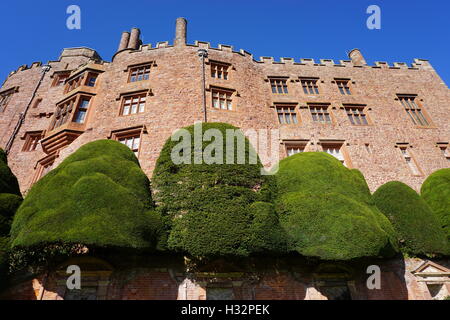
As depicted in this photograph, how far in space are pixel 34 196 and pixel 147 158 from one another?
5384 mm

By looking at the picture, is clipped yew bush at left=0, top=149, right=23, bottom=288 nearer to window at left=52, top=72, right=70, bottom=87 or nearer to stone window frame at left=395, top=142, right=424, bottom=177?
window at left=52, top=72, right=70, bottom=87

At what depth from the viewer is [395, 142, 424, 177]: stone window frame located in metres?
15.6

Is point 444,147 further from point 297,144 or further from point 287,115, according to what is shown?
point 287,115

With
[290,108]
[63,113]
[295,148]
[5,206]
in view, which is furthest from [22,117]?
[295,148]

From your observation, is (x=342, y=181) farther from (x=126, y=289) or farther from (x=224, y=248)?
(x=126, y=289)

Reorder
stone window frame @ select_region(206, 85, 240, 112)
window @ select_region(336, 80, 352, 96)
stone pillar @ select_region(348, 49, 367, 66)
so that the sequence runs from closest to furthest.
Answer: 1. stone window frame @ select_region(206, 85, 240, 112)
2. window @ select_region(336, 80, 352, 96)
3. stone pillar @ select_region(348, 49, 367, 66)

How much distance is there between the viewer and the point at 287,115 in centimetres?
1734

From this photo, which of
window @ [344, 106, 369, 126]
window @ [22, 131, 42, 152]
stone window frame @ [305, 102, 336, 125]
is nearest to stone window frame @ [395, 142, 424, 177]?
window @ [344, 106, 369, 126]

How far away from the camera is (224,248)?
8.18m

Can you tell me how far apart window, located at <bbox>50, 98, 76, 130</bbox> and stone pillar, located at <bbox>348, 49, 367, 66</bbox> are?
22.0 meters

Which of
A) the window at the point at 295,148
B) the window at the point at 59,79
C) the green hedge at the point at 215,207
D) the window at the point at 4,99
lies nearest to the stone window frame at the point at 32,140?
the window at the point at 4,99

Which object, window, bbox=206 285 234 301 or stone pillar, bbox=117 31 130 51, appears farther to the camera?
stone pillar, bbox=117 31 130 51

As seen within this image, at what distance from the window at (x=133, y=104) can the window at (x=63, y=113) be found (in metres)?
3.29

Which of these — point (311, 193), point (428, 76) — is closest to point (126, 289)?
point (311, 193)
